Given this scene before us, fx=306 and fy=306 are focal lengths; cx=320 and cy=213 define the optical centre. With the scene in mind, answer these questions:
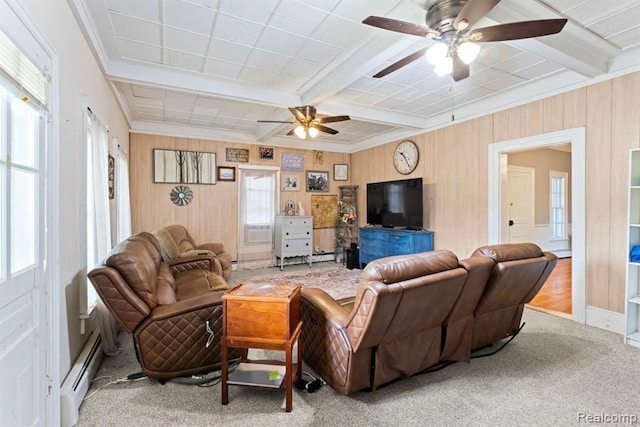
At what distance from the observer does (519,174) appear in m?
6.72

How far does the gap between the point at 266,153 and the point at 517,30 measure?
16.6 ft

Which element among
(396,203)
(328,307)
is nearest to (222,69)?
(328,307)

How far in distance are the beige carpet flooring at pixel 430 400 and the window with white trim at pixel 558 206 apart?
5.81 meters

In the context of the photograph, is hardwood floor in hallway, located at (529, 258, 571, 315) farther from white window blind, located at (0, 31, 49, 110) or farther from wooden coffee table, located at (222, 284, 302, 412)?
white window blind, located at (0, 31, 49, 110)

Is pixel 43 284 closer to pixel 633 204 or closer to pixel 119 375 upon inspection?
pixel 119 375

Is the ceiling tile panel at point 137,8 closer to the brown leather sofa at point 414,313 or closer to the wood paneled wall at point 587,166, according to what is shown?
the brown leather sofa at point 414,313

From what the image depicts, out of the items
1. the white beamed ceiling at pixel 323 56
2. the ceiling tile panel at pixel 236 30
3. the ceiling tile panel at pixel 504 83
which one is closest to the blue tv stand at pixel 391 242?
the white beamed ceiling at pixel 323 56

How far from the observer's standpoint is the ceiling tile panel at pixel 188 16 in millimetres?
2348

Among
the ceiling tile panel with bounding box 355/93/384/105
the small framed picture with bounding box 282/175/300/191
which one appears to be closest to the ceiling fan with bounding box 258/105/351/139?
the ceiling tile panel with bounding box 355/93/384/105

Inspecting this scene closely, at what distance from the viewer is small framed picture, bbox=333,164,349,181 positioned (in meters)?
7.18

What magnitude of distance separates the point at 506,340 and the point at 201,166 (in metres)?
5.41

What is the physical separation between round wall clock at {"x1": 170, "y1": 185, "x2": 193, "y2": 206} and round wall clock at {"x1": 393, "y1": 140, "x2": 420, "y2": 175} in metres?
4.00

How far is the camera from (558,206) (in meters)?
7.49

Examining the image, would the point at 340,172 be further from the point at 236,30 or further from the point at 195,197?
the point at 236,30
